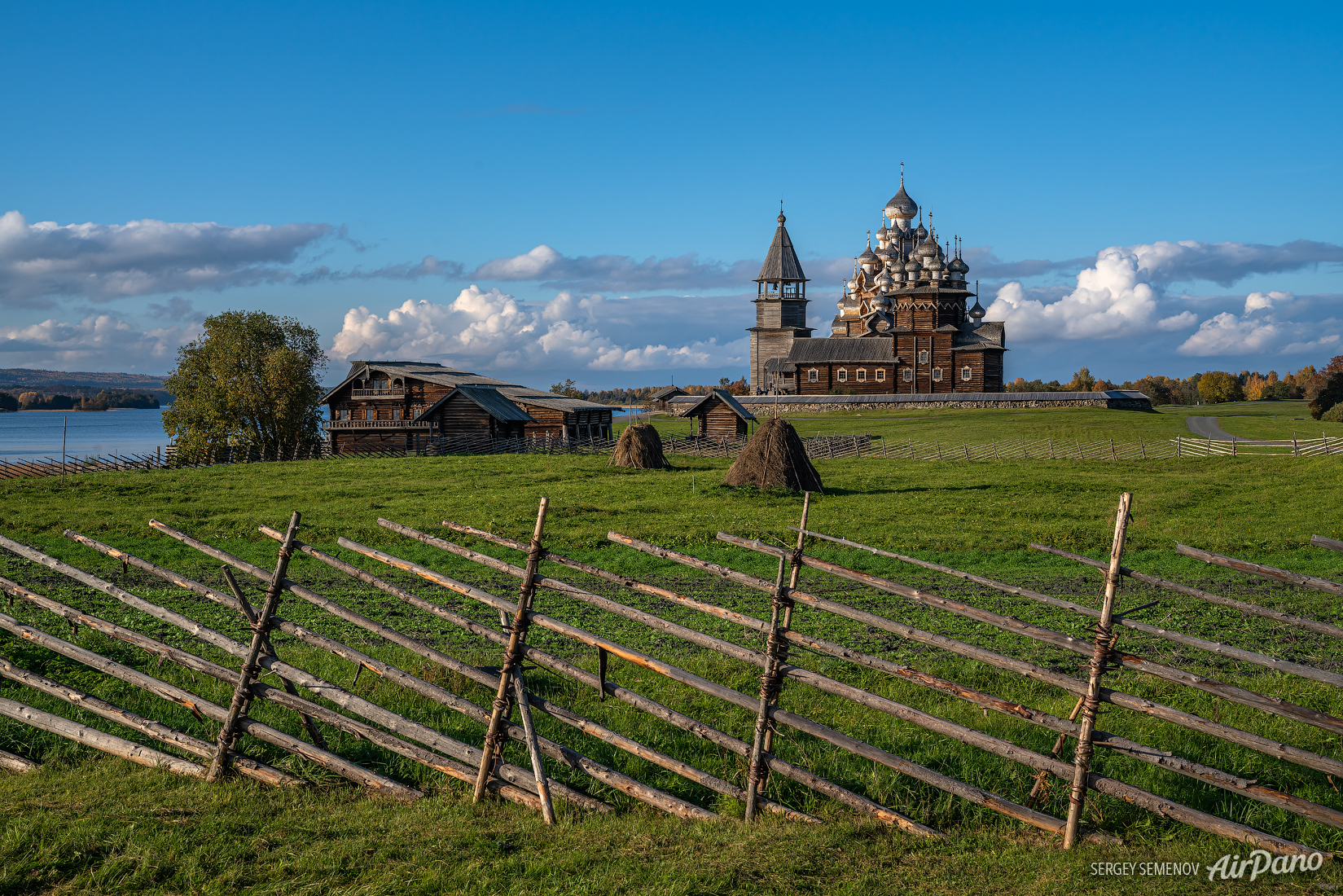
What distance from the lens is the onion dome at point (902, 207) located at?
92375 mm

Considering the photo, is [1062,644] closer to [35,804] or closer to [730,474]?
[35,804]

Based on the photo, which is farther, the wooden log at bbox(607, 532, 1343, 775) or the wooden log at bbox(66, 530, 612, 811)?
the wooden log at bbox(66, 530, 612, 811)

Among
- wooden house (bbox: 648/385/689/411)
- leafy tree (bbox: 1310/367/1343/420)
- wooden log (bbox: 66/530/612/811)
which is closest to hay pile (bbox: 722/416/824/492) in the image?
wooden log (bbox: 66/530/612/811)

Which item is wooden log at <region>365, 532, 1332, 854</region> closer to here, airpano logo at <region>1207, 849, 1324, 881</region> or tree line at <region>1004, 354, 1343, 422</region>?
airpano logo at <region>1207, 849, 1324, 881</region>

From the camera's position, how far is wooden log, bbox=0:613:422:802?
5520 millimetres

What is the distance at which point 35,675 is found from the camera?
20.8ft

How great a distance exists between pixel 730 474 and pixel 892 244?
72.7 m

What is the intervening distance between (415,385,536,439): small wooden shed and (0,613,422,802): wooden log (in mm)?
41036

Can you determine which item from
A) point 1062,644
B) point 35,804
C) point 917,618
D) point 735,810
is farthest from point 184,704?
point 917,618

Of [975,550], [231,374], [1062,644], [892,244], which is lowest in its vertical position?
[975,550]

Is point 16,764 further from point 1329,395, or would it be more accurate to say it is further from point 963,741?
point 1329,395

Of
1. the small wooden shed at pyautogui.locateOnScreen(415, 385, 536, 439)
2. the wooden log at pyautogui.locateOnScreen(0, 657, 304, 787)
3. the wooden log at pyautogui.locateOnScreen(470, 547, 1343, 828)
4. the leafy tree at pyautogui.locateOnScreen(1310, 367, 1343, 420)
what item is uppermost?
the leafy tree at pyautogui.locateOnScreen(1310, 367, 1343, 420)

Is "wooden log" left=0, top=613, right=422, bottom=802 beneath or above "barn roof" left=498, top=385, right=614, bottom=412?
beneath

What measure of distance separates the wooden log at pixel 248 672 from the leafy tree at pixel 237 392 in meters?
45.9
